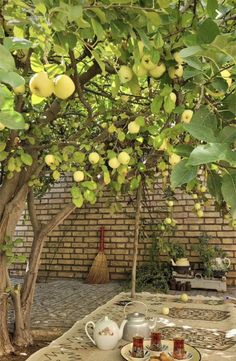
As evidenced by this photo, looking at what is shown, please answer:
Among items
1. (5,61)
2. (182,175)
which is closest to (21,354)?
(182,175)

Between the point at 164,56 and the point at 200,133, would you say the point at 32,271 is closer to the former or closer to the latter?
the point at 164,56

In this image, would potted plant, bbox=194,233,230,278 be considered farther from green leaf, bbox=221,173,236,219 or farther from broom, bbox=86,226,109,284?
green leaf, bbox=221,173,236,219

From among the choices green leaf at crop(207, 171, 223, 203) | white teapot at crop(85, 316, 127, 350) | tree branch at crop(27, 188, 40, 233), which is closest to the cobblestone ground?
tree branch at crop(27, 188, 40, 233)

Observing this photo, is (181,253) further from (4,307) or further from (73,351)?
(73,351)

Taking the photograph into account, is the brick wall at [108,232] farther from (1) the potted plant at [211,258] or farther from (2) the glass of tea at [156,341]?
(2) the glass of tea at [156,341]

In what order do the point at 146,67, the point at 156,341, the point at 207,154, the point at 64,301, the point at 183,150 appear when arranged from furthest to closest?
the point at 64,301 → the point at 156,341 → the point at 146,67 → the point at 183,150 → the point at 207,154

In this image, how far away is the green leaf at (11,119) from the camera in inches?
23.3

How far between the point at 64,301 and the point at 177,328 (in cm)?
230

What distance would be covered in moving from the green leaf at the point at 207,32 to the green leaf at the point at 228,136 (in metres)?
0.17

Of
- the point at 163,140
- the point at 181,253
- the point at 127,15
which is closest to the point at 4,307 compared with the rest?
the point at 163,140

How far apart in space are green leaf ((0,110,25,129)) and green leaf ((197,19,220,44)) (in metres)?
0.37

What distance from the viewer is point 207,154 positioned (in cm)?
56

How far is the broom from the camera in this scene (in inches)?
213

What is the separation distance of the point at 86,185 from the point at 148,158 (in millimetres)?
728
